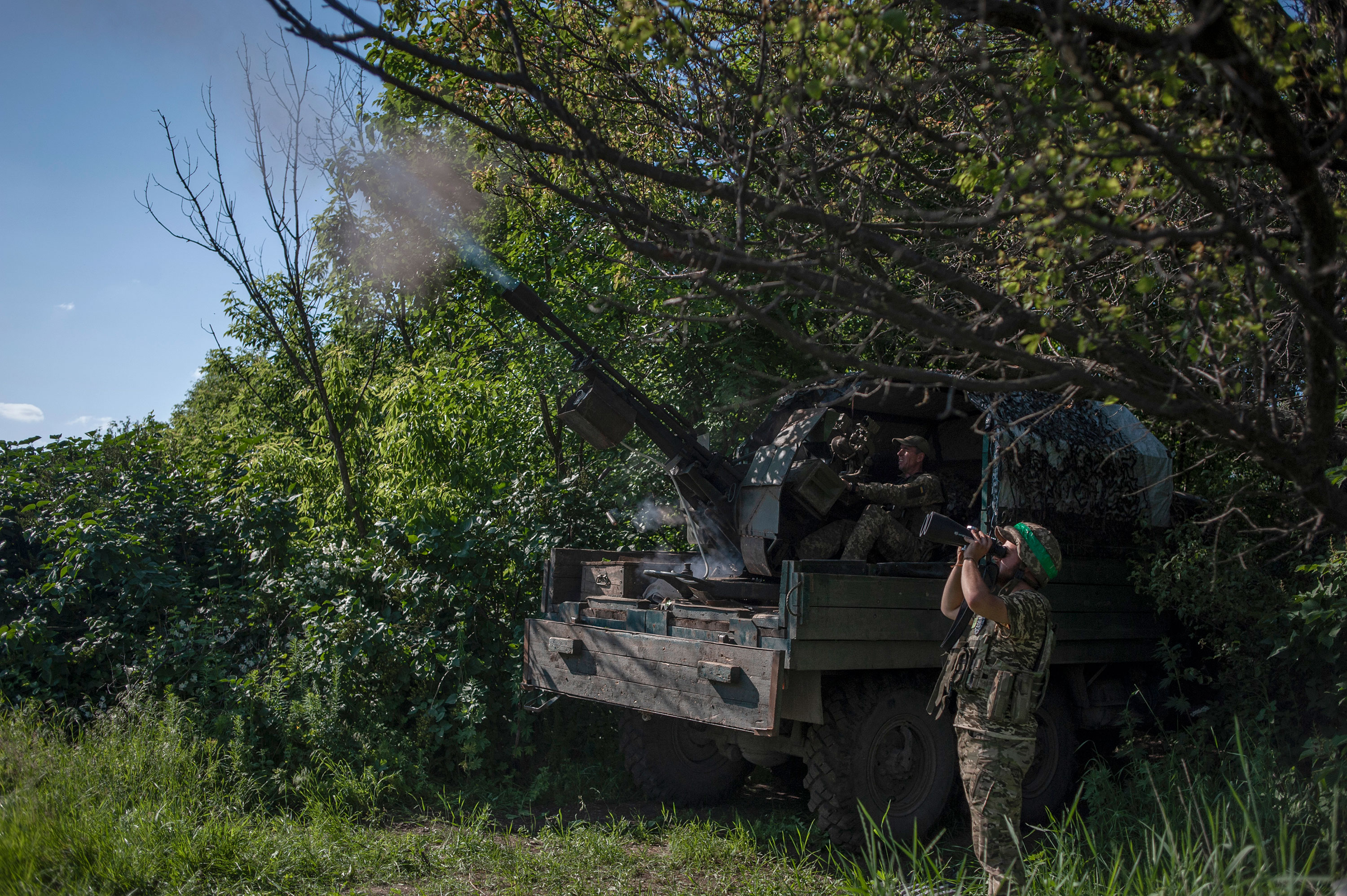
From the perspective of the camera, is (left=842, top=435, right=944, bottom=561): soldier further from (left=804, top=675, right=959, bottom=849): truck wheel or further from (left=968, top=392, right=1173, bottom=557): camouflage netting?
(left=804, top=675, right=959, bottom=849): truck wheel

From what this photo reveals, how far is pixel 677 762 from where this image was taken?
671 centimetres

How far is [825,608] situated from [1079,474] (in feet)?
8.16

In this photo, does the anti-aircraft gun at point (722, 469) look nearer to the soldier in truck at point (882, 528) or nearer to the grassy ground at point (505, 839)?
the soldier in truck at point (882, 528)

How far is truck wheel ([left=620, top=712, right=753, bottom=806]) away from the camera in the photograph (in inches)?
262

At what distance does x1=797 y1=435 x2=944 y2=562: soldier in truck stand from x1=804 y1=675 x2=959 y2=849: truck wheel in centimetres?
86

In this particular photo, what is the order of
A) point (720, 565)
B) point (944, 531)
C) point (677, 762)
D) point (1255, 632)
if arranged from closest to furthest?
point (944, 531) → point (1255, 632) → point (720, 565) → point (677, 762)

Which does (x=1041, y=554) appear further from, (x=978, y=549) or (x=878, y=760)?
(x=878, y=760)

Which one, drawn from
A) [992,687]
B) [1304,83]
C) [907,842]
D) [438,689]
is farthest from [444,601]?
[1304,83]

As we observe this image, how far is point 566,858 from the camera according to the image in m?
5.15

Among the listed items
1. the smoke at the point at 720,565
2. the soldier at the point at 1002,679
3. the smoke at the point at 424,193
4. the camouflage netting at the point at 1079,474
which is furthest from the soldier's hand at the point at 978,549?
the smoke at the point at 424,193

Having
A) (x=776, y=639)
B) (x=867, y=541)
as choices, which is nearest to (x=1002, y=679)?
(x=776, y=639)

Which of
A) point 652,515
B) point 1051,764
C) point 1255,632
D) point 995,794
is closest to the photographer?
point 995,794

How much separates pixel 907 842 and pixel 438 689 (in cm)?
334

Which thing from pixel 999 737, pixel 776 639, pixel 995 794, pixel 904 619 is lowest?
pixel 995 794
